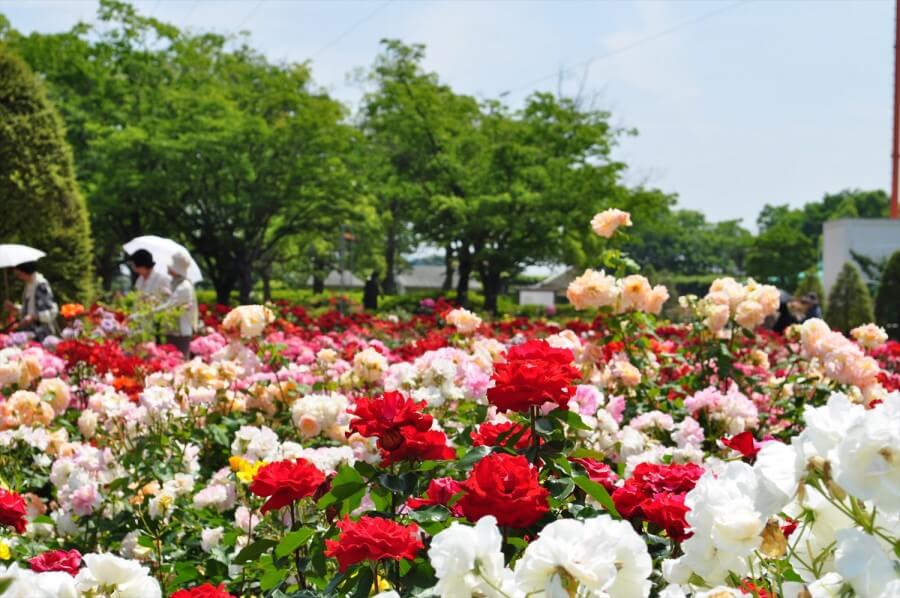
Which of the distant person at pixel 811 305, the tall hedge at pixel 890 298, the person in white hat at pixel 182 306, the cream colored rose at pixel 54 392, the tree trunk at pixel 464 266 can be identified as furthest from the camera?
the tree trunk at pixel 464 266

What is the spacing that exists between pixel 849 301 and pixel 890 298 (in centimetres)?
91

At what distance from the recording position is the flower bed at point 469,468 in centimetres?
109

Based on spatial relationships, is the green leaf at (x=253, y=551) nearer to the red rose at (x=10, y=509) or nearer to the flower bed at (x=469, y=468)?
the flower bed at (x=469, y=468)

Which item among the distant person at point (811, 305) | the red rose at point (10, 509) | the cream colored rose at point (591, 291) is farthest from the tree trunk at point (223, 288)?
the red rose at point (10, 509)

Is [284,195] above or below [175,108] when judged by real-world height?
below

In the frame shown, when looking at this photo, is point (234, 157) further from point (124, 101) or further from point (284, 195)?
point (124, 101)

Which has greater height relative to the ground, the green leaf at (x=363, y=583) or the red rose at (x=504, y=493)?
the red rose at (x=504, y=493)

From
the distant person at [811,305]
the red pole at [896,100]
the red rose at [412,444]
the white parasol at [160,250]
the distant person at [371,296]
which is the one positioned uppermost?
the red pole at [896,100]

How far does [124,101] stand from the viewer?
20.6 metres

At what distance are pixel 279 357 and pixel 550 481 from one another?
2.54 meters

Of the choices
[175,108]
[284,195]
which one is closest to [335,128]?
[284,195]

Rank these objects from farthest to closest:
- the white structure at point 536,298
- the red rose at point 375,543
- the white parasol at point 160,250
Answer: the white structure at point 536,298
the white parasol at point 160,250
the red rose at point 375,543

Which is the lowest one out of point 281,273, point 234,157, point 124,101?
point 281,273

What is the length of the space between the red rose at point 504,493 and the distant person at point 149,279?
20.3 feet
